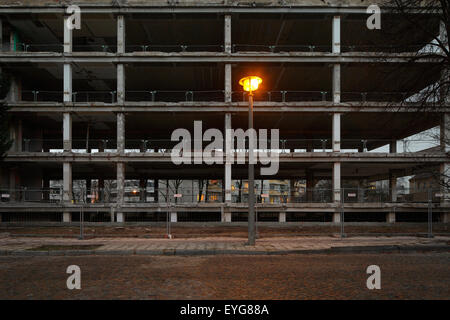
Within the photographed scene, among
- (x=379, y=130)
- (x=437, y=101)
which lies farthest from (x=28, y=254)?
(x=379, y=130)

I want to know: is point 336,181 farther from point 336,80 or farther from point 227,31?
point 227,31

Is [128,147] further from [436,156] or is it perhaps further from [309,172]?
[436,156]

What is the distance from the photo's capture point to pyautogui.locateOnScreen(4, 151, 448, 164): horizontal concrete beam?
2056cm

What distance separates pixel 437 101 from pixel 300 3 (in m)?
11.6

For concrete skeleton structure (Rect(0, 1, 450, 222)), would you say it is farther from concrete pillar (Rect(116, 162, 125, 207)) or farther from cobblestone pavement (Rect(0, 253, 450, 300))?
cobblestone pavement (Rect(0, 253, 450, 300))

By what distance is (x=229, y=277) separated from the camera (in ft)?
21.3

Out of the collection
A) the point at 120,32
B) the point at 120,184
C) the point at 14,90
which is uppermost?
the point at 120,32

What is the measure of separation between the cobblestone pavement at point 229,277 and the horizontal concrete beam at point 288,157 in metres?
11.8

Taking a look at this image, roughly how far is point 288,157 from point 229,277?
15147 mm

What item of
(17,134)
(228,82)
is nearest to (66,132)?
(17,134)

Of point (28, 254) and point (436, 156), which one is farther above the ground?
point (436, 156)

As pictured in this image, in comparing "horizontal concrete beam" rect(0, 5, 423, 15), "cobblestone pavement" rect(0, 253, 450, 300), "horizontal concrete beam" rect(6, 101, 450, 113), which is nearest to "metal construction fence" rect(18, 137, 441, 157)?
"horizontal concrete beam" rect(6, 101, 450, 113)
